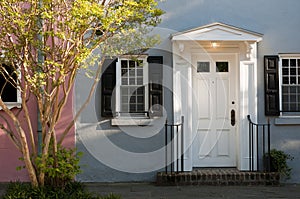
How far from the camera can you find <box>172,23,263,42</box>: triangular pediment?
9.00 metres

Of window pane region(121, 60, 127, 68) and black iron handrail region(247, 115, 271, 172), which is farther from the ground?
window pane region(121, 60, 127, 68)

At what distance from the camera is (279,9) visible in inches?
370

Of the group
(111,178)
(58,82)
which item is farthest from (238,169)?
(58,82)

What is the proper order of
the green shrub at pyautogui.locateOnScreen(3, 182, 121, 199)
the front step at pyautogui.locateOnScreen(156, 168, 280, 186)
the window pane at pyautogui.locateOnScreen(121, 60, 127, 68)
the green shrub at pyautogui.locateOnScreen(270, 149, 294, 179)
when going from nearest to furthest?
the green shrub at pyautogui.locateOnScreen(3, 182, 121, 199) → the front step at pyautogui.locateOnScreen(156, 168, 280, 186) → the green shrub at pyautogui.locateOnScreen(270, 149, 294, 179) → the window pane at pyautogui.locateOnScreen(121, 60, 127, 68)

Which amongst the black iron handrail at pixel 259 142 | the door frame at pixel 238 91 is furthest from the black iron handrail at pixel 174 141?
the black iron handrail at pixel 259 142

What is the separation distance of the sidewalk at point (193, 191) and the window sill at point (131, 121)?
1.23 metres

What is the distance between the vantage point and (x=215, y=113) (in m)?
9.66

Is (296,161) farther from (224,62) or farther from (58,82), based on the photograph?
(58,82)

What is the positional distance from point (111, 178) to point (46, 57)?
12.3 feet

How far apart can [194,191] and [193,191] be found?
0.02m

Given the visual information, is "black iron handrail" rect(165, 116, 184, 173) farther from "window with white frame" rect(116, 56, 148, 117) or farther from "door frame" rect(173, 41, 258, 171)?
"window with white frame" rect(116, 56, 148, 117)

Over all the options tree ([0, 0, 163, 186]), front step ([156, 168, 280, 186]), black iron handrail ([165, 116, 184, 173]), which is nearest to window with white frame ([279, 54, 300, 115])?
front step ([156, 168, 280, 186])

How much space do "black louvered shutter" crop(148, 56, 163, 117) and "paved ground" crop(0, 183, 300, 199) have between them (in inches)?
60.9

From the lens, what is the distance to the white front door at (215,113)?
9617 mm
